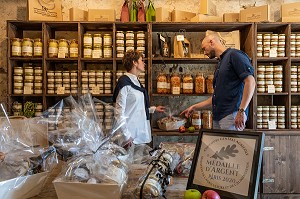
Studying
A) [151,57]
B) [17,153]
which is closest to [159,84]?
[151,57]

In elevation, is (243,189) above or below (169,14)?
below

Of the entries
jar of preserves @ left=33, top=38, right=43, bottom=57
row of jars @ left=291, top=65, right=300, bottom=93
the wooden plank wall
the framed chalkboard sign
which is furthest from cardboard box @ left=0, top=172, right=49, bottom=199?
row of jars @ left=291, top=65, right=300, bottom=93

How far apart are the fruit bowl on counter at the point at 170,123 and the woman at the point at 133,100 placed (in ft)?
2.12

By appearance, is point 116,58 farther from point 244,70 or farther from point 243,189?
point 243,189

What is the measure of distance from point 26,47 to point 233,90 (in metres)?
2.30

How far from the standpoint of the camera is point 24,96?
144 inches

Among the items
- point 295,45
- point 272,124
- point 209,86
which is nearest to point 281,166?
point 272,124

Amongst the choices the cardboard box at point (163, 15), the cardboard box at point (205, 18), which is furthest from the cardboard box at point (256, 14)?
the cardboard box at point (163, 15)

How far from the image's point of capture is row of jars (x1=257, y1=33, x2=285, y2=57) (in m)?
3.51

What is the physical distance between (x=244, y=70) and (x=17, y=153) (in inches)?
70.0

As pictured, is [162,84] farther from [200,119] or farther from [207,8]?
[207,8]

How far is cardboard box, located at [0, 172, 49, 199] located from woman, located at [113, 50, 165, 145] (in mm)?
1629

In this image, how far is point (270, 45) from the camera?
3.53m

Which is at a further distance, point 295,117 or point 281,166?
point 295,117
